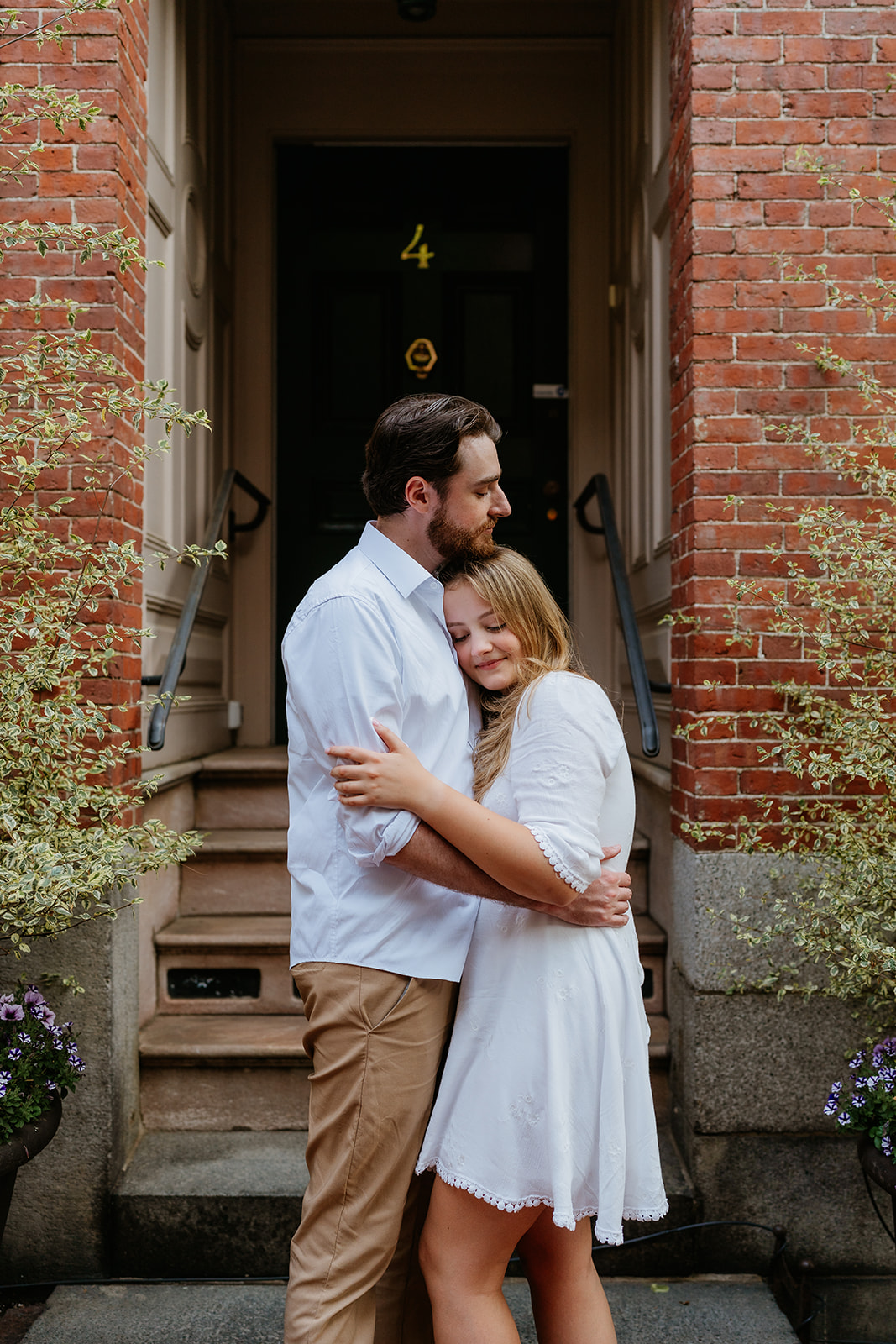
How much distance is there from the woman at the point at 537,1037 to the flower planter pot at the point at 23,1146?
1095mm

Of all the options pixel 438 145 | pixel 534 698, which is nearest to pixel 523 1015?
pixel 534 698

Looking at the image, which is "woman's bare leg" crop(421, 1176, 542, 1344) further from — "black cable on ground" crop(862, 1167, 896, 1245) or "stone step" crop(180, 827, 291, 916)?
"stone step" crop(180, 827, 291, 916)

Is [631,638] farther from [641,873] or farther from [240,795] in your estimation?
[240,795]

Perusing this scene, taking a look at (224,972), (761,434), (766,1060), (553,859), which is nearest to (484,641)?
(553,859)

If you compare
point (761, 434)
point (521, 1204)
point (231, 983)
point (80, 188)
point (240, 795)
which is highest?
point (80, 188)

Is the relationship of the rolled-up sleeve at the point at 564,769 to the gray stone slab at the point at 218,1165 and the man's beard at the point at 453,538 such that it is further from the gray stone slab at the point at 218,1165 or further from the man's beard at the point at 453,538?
the gray stone slab at the point at 218,1165

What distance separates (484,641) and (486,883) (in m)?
0.47

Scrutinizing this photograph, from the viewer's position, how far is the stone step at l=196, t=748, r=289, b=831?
426 centimetres

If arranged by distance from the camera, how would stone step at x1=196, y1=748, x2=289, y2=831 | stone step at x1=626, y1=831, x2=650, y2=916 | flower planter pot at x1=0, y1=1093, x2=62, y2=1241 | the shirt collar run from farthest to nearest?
stone step at x1=196, y1=748, x2=289, y2=831, stone step at x1=626, y1=831, x2=650, y2=916, flower planter pot at x1=0, y1=1093, x2=62, y2=1241, the shirt collar

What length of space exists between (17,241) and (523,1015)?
8.05 feet

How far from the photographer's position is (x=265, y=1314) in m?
2.78

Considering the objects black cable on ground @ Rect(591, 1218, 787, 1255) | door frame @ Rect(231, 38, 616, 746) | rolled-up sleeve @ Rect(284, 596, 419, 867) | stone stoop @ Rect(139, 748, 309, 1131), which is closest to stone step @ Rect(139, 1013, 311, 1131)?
stone stoop @ Rect(139, 748, 309, 1131)

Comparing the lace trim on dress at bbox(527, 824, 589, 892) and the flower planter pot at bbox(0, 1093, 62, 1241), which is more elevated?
the lace trim on dress at bbox(527, 824, 589, 892)

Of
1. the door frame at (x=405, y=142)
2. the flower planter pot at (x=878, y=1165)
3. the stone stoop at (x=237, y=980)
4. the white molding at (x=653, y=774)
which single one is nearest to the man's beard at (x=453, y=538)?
the white molding at (x=653, y=774)
